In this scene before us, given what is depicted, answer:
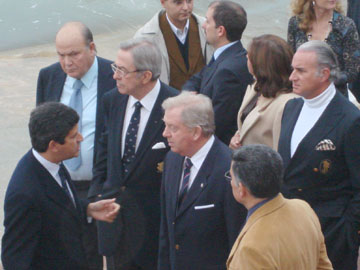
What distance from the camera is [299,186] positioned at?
14.6 ft

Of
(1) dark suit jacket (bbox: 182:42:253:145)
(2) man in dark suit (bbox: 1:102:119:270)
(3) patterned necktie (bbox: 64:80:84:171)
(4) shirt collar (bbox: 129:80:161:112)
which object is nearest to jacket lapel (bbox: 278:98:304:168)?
(1) dark suit jacket (bbox: 182:42:253:145)

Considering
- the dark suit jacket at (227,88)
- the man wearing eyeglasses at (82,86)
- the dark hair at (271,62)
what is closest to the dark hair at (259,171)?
the dark hair at (271,62)

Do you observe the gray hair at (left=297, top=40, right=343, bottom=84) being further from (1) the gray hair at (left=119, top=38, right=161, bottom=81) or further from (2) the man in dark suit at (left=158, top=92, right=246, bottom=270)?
(1) the gray hair at (left=119, top=38, right=161, bottom=81)

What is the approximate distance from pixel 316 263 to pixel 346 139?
3.62ft

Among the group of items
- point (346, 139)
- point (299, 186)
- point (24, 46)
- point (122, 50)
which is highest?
point (122, 50)

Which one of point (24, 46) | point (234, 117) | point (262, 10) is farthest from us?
point (262, 10)

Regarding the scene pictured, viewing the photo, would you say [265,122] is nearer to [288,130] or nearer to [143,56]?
[288,130]

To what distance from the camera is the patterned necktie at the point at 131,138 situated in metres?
4.82

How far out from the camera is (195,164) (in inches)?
164

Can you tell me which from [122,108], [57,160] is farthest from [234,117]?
[57,160]

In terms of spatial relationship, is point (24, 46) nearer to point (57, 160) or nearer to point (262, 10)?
point (262, 10)

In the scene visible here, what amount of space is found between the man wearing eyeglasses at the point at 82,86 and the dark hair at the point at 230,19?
3.08 feet

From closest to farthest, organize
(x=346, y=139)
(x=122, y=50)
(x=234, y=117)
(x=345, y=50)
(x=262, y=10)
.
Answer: (x=346, y=139), (x=122, y=50), (x=234, y=117), (x=345, y=50), (x=262, y=10)

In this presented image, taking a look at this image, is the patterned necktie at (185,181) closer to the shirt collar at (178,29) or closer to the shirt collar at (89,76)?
the shirt collar at (89,76)
